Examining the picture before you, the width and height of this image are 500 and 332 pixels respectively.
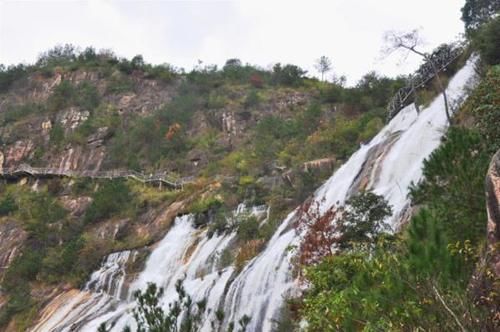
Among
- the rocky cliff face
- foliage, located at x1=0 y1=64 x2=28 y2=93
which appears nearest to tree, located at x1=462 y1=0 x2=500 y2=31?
the rocky cliff face

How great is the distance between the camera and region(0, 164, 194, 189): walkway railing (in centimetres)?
A: 3978

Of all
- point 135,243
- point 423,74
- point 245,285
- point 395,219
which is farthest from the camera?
point 135,243

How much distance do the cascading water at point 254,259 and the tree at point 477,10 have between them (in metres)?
13.1

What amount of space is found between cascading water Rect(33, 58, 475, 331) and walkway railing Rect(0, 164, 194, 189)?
985 centimetres

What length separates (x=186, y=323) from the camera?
998 centimetres

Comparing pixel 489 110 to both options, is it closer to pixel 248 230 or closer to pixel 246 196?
pixel 248 230

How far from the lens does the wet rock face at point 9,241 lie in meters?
33.9

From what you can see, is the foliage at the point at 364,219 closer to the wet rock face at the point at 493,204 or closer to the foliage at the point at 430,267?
the foliage at the point at 430,267

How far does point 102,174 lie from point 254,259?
27251 mm

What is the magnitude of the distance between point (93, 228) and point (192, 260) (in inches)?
474

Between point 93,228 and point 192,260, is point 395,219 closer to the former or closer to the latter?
point 192,260

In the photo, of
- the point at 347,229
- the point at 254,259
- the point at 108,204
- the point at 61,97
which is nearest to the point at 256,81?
the point at 61,97

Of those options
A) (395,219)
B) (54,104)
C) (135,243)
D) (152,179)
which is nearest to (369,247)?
(395,219)

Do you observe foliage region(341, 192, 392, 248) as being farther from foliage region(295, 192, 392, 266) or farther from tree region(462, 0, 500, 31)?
tree region(462, 0, 500, 31)
